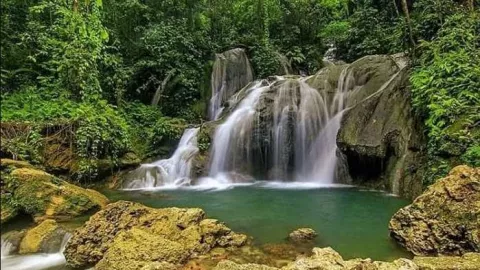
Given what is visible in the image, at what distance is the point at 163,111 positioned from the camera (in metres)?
15.6

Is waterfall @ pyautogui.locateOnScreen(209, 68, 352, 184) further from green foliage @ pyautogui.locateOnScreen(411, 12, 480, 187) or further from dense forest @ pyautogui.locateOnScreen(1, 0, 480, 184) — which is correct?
green foliage @ pyautogui.locateOnScreen(411, 12, 480, 187)

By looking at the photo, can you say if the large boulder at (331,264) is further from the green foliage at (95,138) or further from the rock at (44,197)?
the green foliage at (95,138)

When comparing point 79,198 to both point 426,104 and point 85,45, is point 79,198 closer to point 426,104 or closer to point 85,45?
point 85,45

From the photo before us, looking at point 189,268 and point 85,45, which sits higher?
point 85,45

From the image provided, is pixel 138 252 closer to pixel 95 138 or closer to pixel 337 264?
pixel 337 264

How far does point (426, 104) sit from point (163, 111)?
9890 millimetres

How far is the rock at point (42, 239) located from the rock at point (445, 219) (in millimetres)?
4817

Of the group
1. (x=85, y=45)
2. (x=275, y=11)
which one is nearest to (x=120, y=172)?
(x=85, y=45)

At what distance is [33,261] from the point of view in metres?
Answer: 5.33

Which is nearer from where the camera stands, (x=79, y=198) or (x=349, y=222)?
(x=349, y=222)

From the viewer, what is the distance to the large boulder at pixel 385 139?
8.88m

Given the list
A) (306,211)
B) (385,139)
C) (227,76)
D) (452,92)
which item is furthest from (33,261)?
(227,76)

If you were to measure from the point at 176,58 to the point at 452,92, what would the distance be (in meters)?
10.4

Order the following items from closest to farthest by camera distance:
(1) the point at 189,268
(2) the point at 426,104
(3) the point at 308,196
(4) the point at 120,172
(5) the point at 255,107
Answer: (1) the point at 189,268, (2) the point at 426,104, (3) the point at 308,196, (4) the point at 120,172, (5) the point at 255,107
